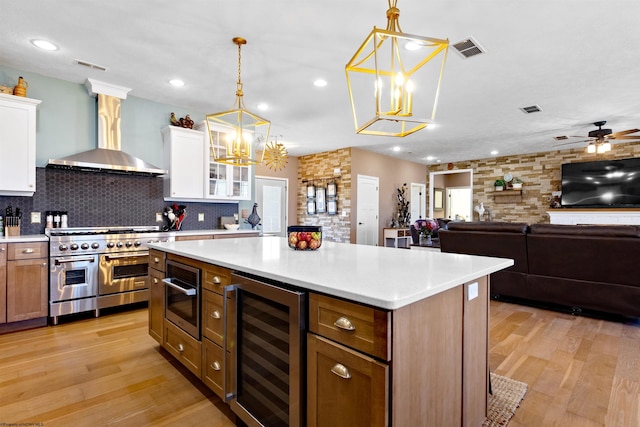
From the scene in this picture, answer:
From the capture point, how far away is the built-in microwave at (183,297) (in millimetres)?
2000

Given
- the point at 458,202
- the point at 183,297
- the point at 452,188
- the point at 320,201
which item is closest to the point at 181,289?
the point at 183,297

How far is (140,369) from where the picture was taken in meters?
2.30

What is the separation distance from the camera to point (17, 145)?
10.6ft

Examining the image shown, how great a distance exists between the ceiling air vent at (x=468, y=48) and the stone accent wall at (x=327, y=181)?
169 inches

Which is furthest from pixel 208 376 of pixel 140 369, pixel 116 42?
pixel 116 42

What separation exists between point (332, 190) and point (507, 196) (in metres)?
4.59

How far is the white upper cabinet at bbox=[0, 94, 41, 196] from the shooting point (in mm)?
3166

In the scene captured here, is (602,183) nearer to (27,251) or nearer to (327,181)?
(327,181)

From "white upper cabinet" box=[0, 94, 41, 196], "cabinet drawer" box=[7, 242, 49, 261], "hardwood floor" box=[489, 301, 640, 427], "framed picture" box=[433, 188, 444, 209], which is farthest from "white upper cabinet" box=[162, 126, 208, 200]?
"framed picture" box=[433, 188, 444, 209]

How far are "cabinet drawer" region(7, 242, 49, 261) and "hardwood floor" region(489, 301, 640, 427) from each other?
4040 millimetres

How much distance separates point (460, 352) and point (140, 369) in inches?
84.1

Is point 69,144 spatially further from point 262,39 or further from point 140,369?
point 140,369

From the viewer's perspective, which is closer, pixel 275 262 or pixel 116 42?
pixel 275 262

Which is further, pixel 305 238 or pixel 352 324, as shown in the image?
pixel 305 238
